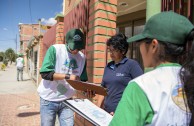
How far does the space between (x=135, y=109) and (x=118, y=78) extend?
147 cm

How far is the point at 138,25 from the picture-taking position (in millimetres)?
6066

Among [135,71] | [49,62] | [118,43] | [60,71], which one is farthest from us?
[60,71]

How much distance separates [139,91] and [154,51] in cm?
23

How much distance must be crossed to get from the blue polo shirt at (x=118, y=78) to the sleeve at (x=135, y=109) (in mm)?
1419

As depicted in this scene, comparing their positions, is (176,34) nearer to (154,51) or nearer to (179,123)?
(154,51)

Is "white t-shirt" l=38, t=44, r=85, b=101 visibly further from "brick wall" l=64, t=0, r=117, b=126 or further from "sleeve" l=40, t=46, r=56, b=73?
"brick wall" l=64, t=0, r=117, b=126

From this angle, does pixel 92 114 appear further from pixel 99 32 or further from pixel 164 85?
pixel 99 32

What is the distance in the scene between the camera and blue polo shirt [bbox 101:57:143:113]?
2.43 metres

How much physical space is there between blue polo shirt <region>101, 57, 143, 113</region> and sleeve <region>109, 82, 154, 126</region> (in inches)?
55.9

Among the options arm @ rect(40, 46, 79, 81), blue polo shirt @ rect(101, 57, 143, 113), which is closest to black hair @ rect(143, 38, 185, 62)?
blue polo shirt @ rect(101, 57, 143, 113)

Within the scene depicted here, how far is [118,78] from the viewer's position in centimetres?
245

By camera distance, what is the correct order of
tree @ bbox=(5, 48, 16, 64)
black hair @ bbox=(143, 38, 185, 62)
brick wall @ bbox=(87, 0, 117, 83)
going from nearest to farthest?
black hair @ bbox=(143, 38, 185, 62) < brick wall @ bbox=(87, 0, 117, 83) < tree @ bbox=(5, 48, 16, 64)

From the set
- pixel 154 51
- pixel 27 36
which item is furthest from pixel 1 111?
pixel 27 36

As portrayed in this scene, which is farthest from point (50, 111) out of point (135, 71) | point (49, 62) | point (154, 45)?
point (154, 45)
